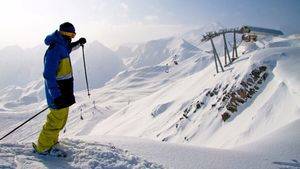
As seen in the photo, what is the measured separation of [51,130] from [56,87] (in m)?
1.00

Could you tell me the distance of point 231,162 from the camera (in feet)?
25.8

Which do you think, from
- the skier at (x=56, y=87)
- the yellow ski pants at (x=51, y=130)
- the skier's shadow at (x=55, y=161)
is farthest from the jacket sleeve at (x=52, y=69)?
the skier's shadow at (x=55, y=161)

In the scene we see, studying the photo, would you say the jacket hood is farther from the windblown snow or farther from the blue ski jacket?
→ the windblown snow

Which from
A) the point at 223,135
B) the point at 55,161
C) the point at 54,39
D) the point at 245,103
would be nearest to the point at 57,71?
the point at 54,39

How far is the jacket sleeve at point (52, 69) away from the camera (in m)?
8.09

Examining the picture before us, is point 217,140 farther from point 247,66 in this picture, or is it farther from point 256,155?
point 256,155

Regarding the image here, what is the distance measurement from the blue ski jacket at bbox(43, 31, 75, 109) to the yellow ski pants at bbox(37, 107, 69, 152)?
0.55 ft

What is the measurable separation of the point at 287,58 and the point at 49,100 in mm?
22717

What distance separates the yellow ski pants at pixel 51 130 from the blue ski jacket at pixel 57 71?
0.55 feet

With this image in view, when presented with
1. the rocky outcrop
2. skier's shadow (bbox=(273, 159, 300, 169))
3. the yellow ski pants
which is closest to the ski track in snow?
the yellow ski pants

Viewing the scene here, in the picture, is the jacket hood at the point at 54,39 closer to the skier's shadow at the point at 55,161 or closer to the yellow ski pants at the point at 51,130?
the yellow ski pants at the point at 51,130

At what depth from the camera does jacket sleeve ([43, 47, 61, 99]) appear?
26.6 ft

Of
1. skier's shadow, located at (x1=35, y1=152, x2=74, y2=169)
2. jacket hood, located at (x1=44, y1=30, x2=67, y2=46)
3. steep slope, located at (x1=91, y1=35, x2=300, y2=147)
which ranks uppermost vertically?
jacket hood, located at (x1=44, y1=30, x2=67, y2=46)

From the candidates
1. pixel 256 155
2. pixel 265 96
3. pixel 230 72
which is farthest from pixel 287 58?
pixel 256 155
